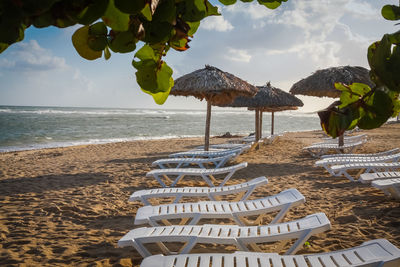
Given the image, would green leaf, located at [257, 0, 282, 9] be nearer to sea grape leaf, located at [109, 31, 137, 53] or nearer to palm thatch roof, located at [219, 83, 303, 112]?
sea grape leaf, located at [109, 31, 137, 53]

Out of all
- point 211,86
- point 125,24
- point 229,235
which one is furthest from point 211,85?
point 125,24

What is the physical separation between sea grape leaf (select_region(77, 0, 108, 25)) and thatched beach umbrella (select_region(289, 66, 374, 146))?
9272mm

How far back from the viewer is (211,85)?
7.64 meters

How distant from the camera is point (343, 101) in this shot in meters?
0.64

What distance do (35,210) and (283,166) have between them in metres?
5.39

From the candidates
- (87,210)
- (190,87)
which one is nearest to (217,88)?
(190,87)

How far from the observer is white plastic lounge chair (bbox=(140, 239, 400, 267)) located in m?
1.88

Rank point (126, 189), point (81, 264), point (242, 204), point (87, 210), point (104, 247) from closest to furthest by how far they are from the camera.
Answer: point (81, 264) → point (104, 247) → point (242, 204) → point (87, 210) → point (126, 189)

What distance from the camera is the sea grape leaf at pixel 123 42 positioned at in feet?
1.57

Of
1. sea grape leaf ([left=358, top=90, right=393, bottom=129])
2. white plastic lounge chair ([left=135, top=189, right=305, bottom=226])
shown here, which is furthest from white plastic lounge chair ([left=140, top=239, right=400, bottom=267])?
sea grape leaf ([left=358, top=90, right=393, bottom=129])

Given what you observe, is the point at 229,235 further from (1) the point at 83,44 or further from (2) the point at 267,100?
(2) the point at 267,100

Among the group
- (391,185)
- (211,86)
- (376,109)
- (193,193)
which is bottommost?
(193,193)

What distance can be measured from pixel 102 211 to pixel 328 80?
303 inches

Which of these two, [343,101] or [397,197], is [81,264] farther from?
[397,197]
